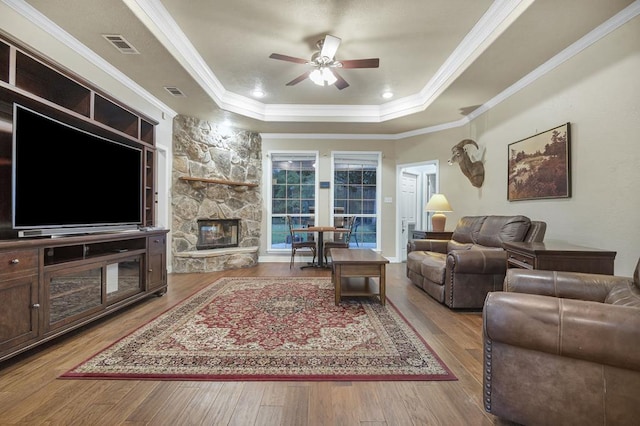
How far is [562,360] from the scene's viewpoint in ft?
4.00

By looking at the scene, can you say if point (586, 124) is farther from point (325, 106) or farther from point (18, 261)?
point (18, 261)

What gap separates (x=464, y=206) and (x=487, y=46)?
2.81m

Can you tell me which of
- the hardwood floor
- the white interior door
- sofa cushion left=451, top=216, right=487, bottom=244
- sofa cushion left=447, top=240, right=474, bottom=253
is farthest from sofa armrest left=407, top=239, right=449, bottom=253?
the hardwood floor

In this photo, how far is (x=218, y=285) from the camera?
12.9 ft

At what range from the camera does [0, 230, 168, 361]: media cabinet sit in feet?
5.98

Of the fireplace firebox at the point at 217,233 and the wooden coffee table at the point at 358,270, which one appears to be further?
the fireplace firebox at the point at 217,233

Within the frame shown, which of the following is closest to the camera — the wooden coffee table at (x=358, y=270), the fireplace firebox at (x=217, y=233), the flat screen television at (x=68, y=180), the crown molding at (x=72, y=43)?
the flat screen television at (x=68, y=180)

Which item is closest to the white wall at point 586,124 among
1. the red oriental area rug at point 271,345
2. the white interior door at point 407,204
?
the red oriental area rug at point 271,345

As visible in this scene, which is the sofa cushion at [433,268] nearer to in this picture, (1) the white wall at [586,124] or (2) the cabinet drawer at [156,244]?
(1) the white wall at [586,124]

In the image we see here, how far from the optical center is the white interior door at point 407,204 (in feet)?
20.2

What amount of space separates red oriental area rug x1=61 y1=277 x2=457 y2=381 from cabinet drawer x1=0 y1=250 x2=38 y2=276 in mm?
753

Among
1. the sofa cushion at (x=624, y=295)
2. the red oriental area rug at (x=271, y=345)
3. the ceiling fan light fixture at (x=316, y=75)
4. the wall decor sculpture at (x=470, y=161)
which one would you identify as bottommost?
the red oriental area rug at (x=271, y=345)

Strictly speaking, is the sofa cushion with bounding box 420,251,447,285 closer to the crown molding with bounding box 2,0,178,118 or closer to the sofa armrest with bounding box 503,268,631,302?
the sofa armrest with bounding box 503,268,631,302

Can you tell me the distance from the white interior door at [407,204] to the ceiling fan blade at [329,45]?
3.51m
